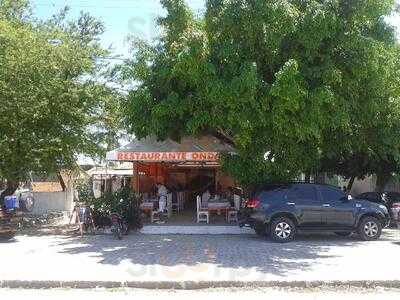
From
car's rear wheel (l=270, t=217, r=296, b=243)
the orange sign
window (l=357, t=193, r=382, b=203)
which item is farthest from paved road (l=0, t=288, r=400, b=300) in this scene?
window (l=357, t=193, r=382, b=203)

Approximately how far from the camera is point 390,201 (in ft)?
71.3

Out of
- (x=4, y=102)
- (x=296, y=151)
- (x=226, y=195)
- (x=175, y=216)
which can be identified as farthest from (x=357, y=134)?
(x=4, y=102)

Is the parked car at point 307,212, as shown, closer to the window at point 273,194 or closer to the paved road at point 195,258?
the window at point 273,194

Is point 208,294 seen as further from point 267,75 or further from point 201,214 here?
point 201,214

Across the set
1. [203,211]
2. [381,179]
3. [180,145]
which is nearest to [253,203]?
[203,211]

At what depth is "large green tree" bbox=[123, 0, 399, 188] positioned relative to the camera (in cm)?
1512

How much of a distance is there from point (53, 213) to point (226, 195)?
7.97 metres

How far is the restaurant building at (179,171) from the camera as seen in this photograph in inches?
750

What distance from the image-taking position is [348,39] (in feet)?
51.7

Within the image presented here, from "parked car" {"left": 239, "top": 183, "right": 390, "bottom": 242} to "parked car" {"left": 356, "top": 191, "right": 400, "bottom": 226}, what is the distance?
3294 mm

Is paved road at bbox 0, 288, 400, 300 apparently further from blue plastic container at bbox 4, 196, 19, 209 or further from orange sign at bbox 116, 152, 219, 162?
blue plastic container at bbox 4, 196, 19, 209

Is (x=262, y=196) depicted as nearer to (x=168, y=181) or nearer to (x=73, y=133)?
(x=73, y=133)

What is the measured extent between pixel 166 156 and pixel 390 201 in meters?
9.14

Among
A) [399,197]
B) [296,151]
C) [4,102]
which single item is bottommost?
[399,197]
